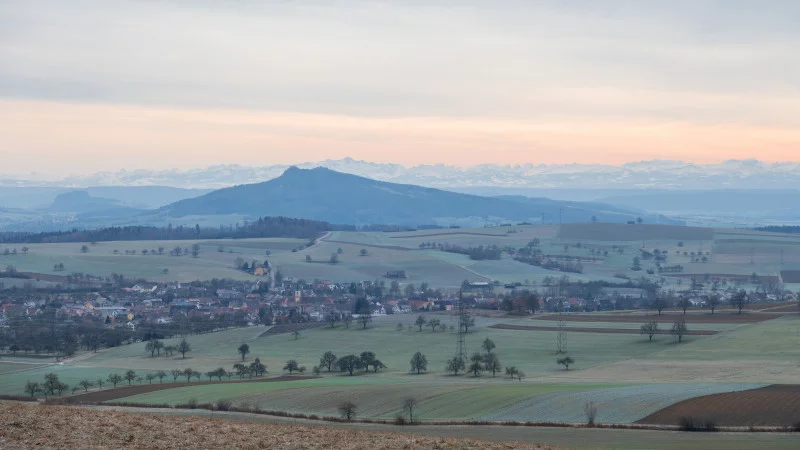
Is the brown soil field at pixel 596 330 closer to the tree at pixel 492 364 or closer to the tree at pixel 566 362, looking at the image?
the tree at pixel 566 362

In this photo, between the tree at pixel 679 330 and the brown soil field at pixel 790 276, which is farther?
the brown soil field at pixel 790 276

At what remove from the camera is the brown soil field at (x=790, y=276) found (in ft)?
405

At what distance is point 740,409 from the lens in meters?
36.3

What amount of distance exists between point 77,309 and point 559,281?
5469cm

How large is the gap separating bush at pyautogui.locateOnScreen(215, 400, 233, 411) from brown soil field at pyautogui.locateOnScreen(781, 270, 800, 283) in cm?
9554

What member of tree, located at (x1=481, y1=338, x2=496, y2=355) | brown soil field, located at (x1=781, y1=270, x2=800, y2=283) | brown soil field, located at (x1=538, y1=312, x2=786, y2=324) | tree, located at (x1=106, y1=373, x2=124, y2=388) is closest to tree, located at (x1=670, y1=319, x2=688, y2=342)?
brown soil field, located at (x1=538, y1=312, x2=786, y2=324)

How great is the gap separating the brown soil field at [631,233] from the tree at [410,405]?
140746 mm

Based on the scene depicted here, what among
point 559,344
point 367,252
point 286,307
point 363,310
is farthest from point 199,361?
point 367,252

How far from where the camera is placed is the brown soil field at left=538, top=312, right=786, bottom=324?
72.7m

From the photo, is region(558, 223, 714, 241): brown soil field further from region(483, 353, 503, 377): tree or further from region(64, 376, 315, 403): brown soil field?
region(64, 376, 315, 403): brown soil field

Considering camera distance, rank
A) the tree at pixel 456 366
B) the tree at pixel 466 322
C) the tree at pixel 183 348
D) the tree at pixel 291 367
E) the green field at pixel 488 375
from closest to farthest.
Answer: the green field at pixel 488 375 → the tree at pixel 456 366 → the tree at pixel 291 367 → the tree at pixel 183 348 → the tree at pixel 466 322

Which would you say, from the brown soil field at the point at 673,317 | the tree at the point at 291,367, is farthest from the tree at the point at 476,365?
the brown soil field at the point at 673,317

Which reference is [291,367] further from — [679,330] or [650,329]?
[679,330]

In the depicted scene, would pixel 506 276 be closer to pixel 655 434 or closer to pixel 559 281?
pixel 559 281
